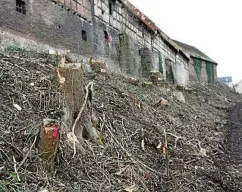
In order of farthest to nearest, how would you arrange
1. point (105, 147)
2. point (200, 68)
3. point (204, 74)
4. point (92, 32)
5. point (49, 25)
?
1. point (204, 74)
2. point (200, 68)
3. point (92, 32)
4. point (49, 25)
5. point (105, 147)

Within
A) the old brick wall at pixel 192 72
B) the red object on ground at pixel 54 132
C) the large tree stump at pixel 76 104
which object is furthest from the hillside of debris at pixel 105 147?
the old brick wall at pixel 192 72

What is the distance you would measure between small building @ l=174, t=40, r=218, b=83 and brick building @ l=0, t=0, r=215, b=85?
721 centimetres

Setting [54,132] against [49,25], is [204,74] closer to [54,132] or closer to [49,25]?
[49,25]

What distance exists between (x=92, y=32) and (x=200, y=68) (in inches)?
828

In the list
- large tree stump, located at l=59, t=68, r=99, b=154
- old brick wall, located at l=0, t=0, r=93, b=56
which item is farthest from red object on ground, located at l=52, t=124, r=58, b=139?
old brick wall, located at l=0, t=0, r=93, b=56

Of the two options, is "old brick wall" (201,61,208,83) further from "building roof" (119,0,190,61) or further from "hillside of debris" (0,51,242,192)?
"hillside of debris" (0,51,242,192)

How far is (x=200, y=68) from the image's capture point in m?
34.6

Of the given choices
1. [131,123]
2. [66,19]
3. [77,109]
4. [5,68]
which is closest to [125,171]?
[77,109]

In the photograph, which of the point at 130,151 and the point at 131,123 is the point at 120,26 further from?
the point at 130,151

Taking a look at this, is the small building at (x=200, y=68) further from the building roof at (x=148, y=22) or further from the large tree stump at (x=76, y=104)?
the large tree stump at (x=76, y=104)

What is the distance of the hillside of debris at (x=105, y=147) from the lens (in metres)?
4.75

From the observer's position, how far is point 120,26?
60.8 ft

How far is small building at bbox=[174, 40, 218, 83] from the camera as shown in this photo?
32.8m

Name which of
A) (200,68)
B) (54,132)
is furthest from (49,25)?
(200,68)
